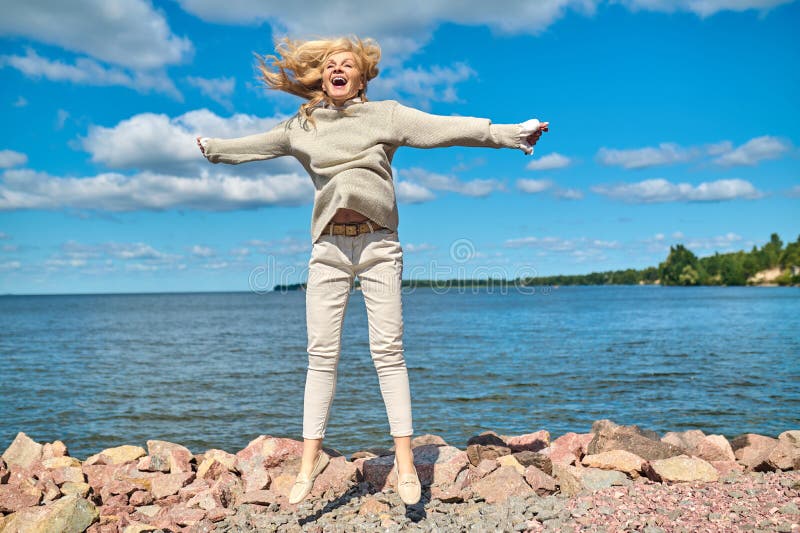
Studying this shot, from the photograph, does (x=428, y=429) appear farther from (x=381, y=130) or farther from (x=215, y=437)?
(x=381, y=130)

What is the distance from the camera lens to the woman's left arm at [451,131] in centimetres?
419

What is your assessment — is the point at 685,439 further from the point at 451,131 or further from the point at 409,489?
the point at 451,131

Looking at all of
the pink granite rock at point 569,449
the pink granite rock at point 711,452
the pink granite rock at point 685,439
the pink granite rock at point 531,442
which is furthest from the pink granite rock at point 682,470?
the pink granite rock at point 531,442

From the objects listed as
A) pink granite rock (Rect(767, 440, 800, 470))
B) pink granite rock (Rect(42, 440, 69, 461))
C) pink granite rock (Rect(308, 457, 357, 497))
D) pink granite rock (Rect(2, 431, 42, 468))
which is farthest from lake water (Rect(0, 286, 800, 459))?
pink granite rock (Rect(767, 440, 800, 470))

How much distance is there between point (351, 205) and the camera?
14.0 feet

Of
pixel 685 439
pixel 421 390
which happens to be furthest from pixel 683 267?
pixel 685 439

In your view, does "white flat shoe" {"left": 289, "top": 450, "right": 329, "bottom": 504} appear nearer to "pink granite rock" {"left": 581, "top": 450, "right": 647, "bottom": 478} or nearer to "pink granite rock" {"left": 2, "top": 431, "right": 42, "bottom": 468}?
"pink granite rock" {"left": 581, "top": 450, "right": 647, "bottom": 478}

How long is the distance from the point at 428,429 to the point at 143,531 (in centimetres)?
624

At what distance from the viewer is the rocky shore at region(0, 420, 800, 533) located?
4379mm

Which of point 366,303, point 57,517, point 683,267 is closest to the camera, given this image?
point 366,303

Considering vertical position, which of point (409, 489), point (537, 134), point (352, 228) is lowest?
point (409, 489)

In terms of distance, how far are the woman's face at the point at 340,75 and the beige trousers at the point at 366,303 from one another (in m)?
0.98

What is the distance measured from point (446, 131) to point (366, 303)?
1.27m

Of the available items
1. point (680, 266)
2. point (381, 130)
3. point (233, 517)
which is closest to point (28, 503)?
point (233, 517)
